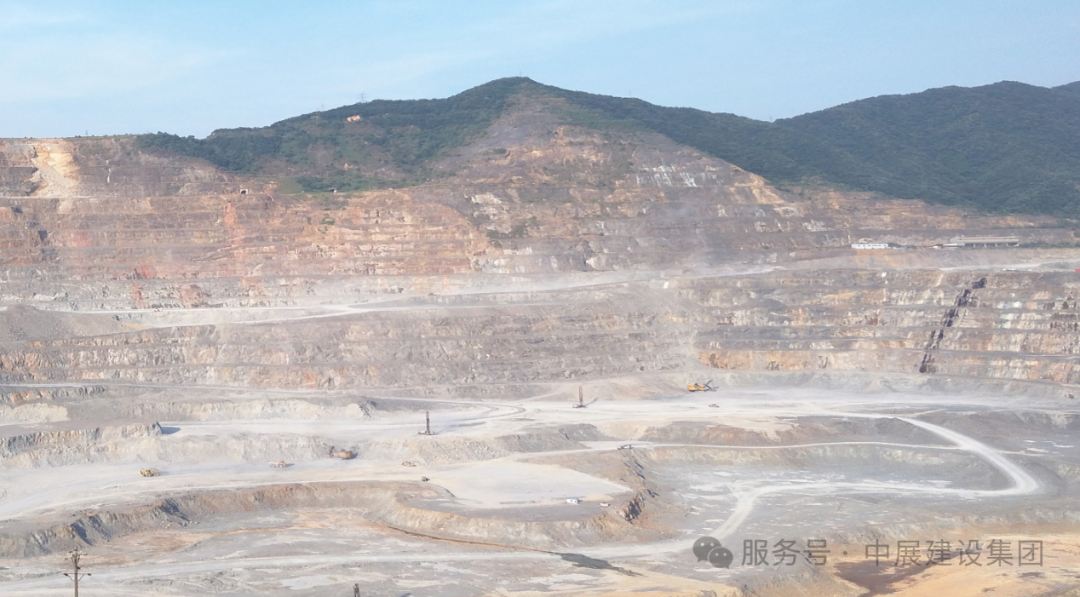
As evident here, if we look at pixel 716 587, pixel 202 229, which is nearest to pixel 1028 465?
pixel 716 587

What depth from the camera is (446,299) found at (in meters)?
82.3

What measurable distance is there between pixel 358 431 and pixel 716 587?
2828cm

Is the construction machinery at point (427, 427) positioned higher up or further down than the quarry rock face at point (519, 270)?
further down

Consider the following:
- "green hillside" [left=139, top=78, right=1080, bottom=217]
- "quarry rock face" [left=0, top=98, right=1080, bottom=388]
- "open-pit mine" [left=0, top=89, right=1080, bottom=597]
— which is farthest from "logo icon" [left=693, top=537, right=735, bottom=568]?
"green hillside" [left=139, top=78, right=1080, bottom=217]

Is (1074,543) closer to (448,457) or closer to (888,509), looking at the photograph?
(888,509)

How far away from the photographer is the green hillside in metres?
111

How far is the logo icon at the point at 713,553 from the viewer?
39.7 meters

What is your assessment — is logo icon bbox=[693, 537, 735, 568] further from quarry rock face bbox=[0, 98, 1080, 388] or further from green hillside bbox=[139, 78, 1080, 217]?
green hillside bbox=[139, 78, 1080, 217]

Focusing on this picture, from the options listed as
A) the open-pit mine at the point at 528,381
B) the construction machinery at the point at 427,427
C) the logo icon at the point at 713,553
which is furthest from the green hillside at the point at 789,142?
the logo icon at the point at 713,553

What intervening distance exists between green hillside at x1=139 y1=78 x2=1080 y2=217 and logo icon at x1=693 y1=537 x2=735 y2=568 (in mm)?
68734

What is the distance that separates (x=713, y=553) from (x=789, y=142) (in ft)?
311

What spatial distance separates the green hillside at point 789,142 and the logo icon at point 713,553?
68734 mm

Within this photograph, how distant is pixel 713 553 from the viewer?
40.5 meters

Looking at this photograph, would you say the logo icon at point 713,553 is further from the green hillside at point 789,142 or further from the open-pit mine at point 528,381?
the green hillside at point 789,142
